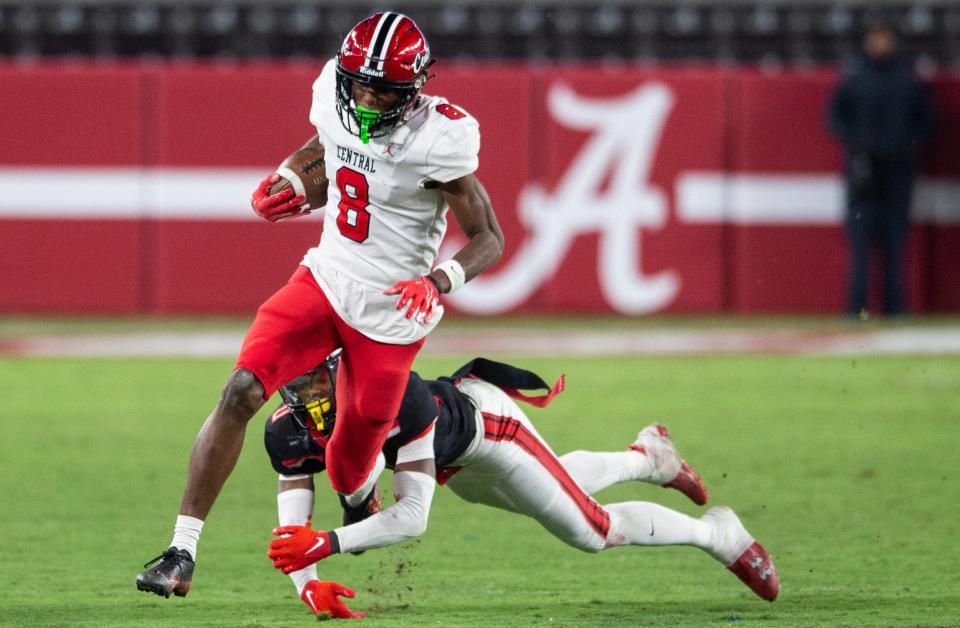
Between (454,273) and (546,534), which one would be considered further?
(546,534)

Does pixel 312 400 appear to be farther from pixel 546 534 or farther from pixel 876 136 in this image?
pixel 876 136

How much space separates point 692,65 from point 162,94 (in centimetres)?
393

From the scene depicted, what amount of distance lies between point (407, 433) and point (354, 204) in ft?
2.16

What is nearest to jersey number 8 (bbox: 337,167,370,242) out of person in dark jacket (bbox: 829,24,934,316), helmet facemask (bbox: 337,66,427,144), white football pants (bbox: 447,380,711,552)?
helmet facemask (bbox: 337,66,427,144)

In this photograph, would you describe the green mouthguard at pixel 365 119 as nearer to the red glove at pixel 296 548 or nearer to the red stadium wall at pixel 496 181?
the red glove at pixel 296 548

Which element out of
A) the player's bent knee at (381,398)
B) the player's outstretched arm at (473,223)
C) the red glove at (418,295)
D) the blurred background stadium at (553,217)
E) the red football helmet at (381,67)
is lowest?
the blurred background stadium at (553,217)

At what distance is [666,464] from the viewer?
17.0 ft

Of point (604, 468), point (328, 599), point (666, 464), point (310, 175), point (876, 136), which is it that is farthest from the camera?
point (876, 136)

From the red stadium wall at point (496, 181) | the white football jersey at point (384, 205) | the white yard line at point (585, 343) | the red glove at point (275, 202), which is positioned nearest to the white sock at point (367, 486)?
the white football jersey at point (384, 205)

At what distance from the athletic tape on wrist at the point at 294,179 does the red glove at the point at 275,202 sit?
0.5 inches

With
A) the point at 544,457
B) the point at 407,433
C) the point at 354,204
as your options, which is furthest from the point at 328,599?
the point at 354,204

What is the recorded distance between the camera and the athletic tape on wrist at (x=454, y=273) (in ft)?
14.7

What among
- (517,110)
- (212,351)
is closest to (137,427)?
(212,351)

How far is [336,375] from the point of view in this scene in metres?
4.66
